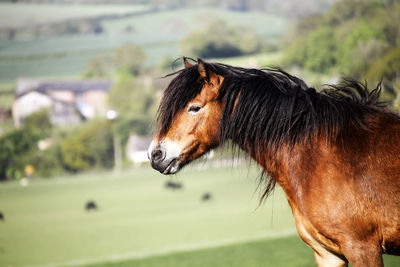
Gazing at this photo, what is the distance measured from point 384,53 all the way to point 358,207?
9.52m

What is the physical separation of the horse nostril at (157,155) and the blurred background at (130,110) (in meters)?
5.08

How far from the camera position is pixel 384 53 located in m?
10.4

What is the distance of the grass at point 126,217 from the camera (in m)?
7.90

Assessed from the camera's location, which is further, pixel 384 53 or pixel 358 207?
pixel 384 53

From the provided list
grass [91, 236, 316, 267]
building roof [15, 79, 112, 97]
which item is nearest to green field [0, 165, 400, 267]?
grass [91, 236, 316, 267]

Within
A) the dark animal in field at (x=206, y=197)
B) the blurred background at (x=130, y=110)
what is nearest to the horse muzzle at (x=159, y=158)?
the blurred background at (x=130, y=110)

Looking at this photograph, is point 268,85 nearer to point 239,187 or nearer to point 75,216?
point 75,216

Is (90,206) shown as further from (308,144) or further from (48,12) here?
(308,144)

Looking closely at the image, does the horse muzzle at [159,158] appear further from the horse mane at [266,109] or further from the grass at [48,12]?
the grass at [48,12]

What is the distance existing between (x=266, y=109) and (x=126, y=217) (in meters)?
8.08

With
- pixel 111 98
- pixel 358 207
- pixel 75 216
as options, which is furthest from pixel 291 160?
pixel 111 98

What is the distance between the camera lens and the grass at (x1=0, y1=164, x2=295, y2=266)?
790 cm

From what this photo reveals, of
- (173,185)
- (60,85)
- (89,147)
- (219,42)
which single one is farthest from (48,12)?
(173,185)

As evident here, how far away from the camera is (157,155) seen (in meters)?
2.11
